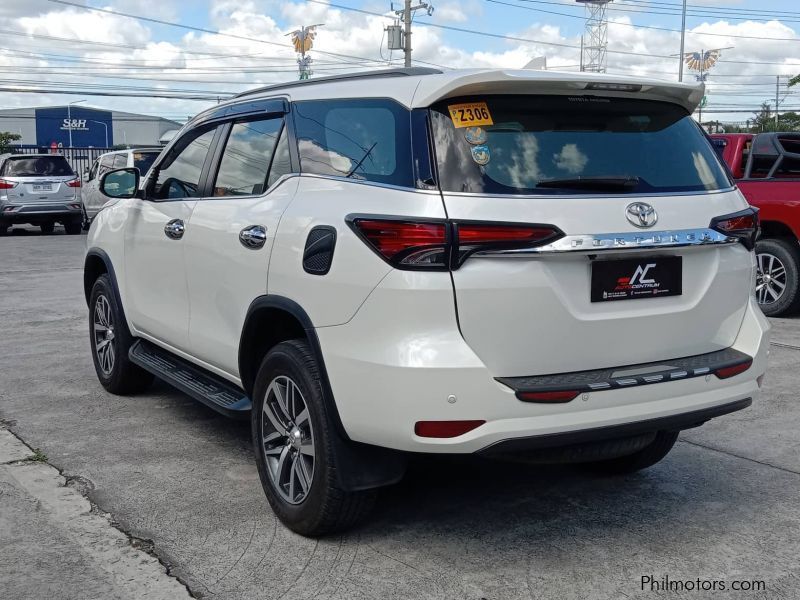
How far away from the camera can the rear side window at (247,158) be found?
429 cm

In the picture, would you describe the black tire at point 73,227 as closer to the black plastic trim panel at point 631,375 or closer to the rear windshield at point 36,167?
the rear windshield at point 36,167

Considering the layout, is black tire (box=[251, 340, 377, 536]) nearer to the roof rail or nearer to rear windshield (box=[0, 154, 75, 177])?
the roof rail

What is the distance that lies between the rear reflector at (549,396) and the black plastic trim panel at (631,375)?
0.01 metres

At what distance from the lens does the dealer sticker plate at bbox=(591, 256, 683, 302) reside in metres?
3.38

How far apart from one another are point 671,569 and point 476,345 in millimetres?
1149

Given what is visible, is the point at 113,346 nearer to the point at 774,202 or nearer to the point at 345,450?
the point at 345,450

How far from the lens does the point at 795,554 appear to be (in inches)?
144

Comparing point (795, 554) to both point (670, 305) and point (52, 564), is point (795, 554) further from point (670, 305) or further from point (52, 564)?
point (52, 564)

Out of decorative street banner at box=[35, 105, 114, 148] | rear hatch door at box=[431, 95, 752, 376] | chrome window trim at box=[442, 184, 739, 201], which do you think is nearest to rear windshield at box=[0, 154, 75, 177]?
Result: rear hatch door at box=[431, 95, 752, 376]

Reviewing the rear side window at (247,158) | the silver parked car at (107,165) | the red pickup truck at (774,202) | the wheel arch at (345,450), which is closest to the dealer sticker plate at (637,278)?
the wheel arch at (345,450)

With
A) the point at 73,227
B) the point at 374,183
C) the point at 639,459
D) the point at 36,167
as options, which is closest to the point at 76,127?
the point at 73,227

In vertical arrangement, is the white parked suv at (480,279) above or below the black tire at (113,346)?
above

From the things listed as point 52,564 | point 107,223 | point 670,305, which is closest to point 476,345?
point 670,305

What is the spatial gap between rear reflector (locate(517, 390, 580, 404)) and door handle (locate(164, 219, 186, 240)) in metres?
2.27
